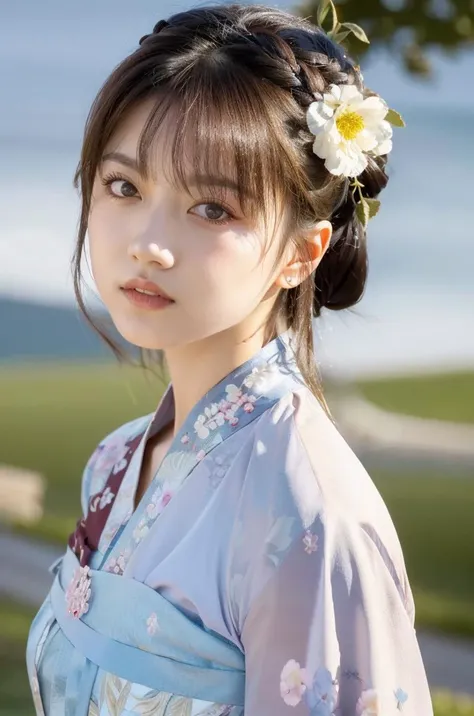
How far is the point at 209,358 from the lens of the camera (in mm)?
1370

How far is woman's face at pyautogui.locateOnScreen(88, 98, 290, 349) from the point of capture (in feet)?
3.95

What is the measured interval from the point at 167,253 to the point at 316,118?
276 mm

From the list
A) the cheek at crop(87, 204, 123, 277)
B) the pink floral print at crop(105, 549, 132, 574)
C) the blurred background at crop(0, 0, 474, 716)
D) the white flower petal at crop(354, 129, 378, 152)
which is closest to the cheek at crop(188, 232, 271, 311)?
the cheek at crop(87, 204, 123, 277)

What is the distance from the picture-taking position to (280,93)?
125cm

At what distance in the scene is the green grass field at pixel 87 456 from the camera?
10.7ft

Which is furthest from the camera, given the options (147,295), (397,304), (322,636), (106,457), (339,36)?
(397,304)

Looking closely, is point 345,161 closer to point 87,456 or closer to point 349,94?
point 349,94

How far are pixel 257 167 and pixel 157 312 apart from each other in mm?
219

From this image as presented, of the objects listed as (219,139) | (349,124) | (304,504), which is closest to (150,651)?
(304,504)

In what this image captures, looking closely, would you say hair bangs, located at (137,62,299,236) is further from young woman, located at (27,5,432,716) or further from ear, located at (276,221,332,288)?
ear, located at (276,221,332,288)

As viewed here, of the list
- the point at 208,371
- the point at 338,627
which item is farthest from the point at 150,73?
the point at 338,627

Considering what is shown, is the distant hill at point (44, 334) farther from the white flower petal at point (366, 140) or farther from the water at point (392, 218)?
the white flower petal at point (366, 140)

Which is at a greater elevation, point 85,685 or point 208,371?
point 208,371

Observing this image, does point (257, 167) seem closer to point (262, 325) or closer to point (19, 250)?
point (262, 325)
